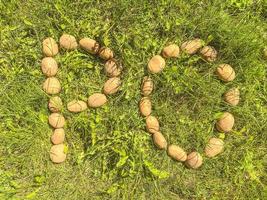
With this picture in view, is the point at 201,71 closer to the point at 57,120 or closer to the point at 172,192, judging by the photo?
the point at 172,192

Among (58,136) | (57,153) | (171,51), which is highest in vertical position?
(171,51)

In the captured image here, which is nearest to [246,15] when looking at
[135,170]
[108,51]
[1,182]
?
[108,51]

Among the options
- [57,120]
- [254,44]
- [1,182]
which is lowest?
[1,182]

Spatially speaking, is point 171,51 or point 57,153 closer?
point 171,51

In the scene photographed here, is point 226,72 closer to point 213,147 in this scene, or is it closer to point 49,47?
point 213,147

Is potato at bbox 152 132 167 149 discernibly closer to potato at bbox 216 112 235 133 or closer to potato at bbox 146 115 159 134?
potato at bbox 146 115 159 134

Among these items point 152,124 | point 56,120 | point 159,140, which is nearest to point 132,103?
point 152,124
